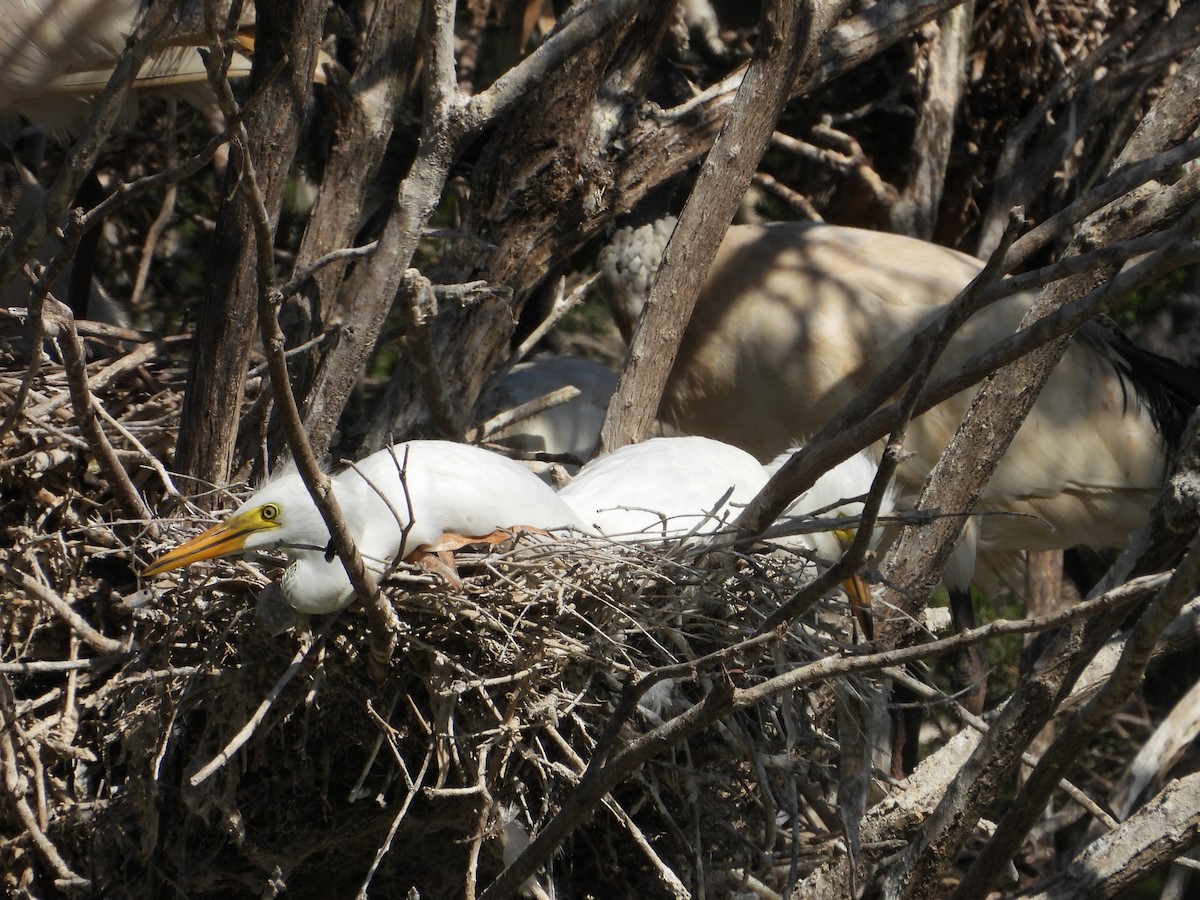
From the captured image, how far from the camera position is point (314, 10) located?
2.59m

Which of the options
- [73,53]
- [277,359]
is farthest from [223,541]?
[73,53]

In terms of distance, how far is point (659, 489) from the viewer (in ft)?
9.43

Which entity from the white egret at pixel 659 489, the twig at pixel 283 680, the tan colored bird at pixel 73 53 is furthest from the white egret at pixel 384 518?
the tan colored bird at pixel 73 53

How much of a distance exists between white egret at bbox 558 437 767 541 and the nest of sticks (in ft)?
0.82

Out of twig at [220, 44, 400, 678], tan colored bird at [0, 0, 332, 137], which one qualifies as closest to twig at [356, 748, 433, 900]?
twig at [220, 44, 400, 678]

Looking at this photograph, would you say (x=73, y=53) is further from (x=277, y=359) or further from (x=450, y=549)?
(x=277, y=359)

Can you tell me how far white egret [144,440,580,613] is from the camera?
7.22 ft

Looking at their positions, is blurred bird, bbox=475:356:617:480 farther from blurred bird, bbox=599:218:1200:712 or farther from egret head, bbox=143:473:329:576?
egret head, bbox=143:473:329:576

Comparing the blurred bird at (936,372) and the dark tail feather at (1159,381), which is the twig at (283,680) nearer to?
the blurred bird at (936,372)

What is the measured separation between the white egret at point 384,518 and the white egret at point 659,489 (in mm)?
231

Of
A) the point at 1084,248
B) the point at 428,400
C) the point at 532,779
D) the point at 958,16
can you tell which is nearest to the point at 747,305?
the point at 958,16

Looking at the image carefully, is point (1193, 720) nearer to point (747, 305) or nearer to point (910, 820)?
point (910, 820)

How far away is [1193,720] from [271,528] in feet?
7.17

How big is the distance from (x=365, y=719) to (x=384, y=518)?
1.25 ft
